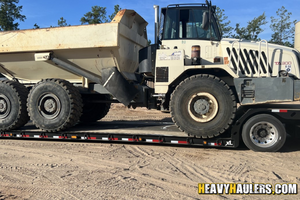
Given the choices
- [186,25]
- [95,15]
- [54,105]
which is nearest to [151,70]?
[186,25]

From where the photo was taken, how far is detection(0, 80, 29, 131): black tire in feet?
22.6

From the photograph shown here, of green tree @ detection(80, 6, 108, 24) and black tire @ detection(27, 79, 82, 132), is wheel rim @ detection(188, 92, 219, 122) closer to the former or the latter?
black tire @ detection(27, 79, 82, 132)

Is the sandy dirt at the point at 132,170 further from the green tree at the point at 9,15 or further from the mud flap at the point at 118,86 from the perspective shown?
the green tree at the point at 9,15

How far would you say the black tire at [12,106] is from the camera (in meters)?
6.89

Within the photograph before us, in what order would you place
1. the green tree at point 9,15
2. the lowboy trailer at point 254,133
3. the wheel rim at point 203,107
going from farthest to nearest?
the green tree at point 9,15 < the wheel rim at point 203,107 < the lowboy trailer at point 254,133

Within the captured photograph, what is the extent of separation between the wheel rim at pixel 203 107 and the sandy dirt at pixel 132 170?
0.80 meters

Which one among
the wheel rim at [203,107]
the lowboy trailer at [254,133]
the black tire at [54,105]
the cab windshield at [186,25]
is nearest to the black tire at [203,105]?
the wheel rim at [203,107]

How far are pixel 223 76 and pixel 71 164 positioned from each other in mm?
4112

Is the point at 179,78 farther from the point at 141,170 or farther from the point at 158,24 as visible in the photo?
the point at 141,170

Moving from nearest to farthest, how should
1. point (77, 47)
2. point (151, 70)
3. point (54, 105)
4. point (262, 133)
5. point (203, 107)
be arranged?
1. point (262, 133)
2. point (203, 107)
3. point (151, 70)
4. point (77, 47)
5. point (54, 105)

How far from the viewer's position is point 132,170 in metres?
4.46

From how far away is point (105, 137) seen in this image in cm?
Result: 627

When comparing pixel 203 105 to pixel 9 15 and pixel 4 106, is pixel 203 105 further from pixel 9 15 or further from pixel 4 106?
pixel 9 15

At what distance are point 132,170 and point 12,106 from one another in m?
4.47
